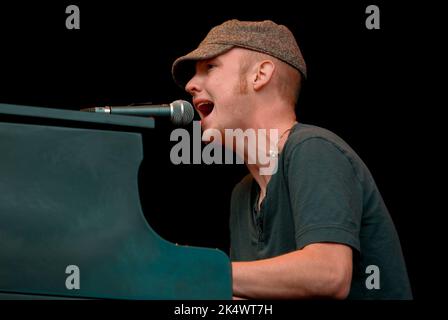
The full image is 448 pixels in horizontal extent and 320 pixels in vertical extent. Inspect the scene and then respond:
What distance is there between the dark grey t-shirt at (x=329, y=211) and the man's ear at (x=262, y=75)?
181 millimetres

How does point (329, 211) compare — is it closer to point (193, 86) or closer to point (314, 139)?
point (314, 139)

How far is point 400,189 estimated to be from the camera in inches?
128

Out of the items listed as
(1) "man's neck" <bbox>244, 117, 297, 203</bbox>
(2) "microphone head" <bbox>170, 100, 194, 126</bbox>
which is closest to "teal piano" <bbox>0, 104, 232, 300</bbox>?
(2) "microphone head" <bbox>170, 100, 194, 126</bbox>

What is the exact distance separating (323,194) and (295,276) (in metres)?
0.24

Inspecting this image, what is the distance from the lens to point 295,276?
7.11 ft

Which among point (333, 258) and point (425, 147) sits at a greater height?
point (425, 147)

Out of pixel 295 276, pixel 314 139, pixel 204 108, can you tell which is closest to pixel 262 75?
pixel 204 108

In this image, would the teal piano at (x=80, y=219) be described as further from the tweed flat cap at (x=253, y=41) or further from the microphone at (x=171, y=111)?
the tweed flat cap at (x=253, y=41)

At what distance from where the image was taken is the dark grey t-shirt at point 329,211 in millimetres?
2271

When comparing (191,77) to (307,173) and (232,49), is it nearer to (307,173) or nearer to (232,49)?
(232,49)

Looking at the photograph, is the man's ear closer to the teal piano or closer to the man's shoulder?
the man's shoulder

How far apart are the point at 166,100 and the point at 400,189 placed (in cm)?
90
